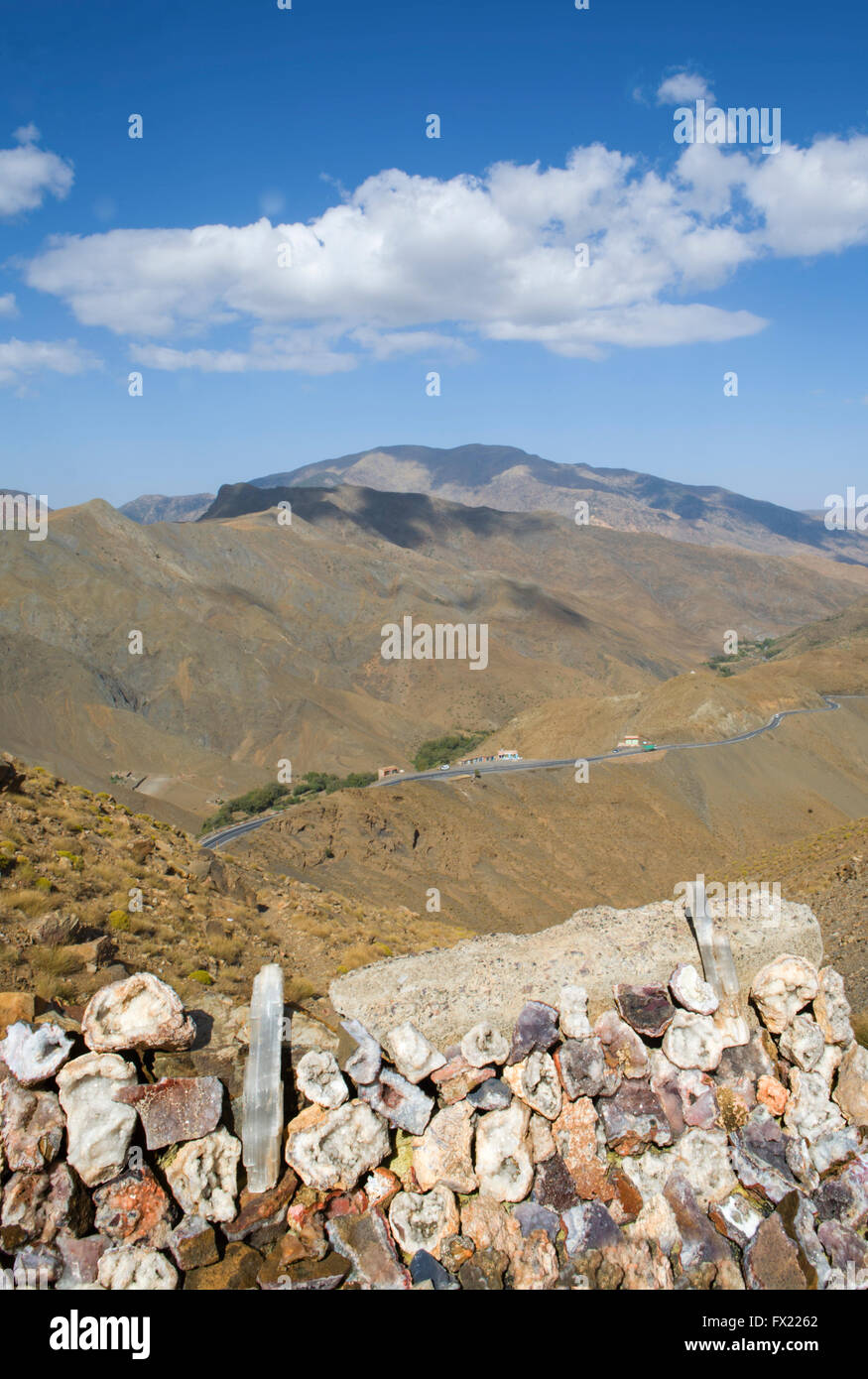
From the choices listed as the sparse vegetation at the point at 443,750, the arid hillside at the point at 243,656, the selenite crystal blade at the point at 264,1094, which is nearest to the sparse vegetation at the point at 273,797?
the arid hillside at the point at 243,656

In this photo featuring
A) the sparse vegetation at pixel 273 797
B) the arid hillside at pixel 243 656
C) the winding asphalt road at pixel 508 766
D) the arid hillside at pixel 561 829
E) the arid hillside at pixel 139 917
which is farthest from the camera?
the arid hillside at pixel 243 656

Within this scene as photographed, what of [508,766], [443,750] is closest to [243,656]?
[443,750]

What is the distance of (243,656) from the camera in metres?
87.2

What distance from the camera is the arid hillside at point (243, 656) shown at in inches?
2756

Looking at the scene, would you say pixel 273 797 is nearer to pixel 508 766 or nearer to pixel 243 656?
pixel 508 766

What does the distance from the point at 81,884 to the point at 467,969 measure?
6269mm

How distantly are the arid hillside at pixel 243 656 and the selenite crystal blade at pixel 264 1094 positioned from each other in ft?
136

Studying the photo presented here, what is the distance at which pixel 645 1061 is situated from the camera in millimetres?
6945

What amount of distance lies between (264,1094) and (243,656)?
8335 cm

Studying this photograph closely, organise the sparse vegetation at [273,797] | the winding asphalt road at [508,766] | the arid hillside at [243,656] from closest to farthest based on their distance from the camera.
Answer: the winding asphalt road at [508,766]
the sparse vegetation at [273,797]
the arid hillside at [243,656]

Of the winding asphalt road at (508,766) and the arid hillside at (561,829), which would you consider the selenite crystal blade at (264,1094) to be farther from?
the winding asphalt road at (508,766)

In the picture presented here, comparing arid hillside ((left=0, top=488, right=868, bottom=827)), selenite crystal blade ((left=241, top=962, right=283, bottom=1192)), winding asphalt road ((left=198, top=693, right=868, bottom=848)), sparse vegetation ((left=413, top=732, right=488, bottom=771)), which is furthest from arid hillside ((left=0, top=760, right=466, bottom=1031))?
sparse vegetation ((left=413, top=732, right=488, bottom=771))

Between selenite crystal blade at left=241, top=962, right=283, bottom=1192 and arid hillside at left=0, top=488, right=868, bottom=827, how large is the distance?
4140 cm

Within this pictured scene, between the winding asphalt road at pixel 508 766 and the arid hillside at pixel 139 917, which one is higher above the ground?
the arid hillside at pixel 139 917
